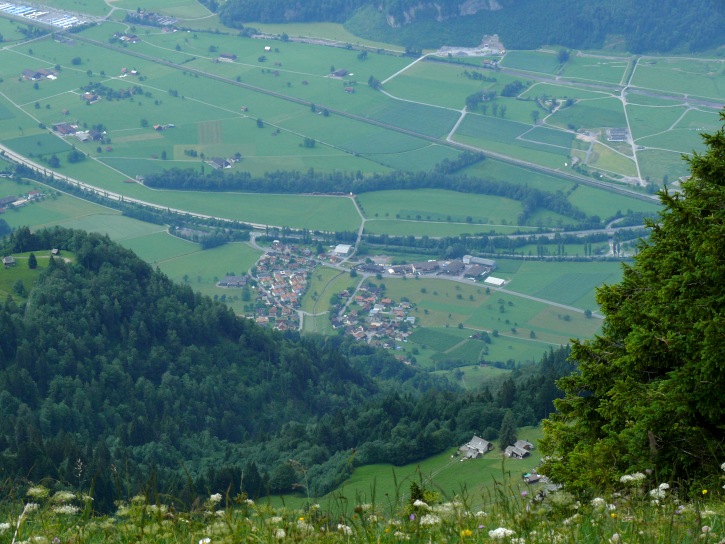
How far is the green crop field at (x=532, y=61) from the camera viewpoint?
163000 mm

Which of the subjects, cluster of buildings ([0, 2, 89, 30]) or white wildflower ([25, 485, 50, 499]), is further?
cluster of buildings ([0, 2, 89, 30])

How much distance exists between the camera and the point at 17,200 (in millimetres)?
116812

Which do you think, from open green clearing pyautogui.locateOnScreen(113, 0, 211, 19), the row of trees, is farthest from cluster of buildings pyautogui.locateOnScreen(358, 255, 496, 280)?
open green clearing pyautogui.locateOnScreen(113, 0, 211, 19)

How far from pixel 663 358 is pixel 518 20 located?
171 meters

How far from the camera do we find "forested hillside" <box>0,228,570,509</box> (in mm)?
48531

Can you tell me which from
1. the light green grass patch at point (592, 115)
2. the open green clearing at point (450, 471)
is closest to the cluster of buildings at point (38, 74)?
the light green grass patch at point (592, 115)

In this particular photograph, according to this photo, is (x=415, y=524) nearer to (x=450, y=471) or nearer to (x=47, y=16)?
(x=450, y=471)

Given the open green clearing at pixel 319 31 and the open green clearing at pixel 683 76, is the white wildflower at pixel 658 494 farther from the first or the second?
the open green clearing at pixel 319 31

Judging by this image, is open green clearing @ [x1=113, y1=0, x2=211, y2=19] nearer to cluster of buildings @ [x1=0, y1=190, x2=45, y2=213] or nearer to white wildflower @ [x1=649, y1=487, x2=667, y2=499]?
A: cluster of buildings @ [x1=0, y1=190, x2=45, y2=213]

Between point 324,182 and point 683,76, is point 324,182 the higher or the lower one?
the lower one

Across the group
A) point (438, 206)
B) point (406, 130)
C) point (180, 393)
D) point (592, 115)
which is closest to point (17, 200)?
point (438, 206)

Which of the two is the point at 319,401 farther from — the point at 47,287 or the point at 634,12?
the point at 634,12

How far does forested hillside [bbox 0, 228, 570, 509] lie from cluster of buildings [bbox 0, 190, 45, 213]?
4487 centimetres

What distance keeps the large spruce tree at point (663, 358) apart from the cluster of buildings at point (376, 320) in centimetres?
7016
